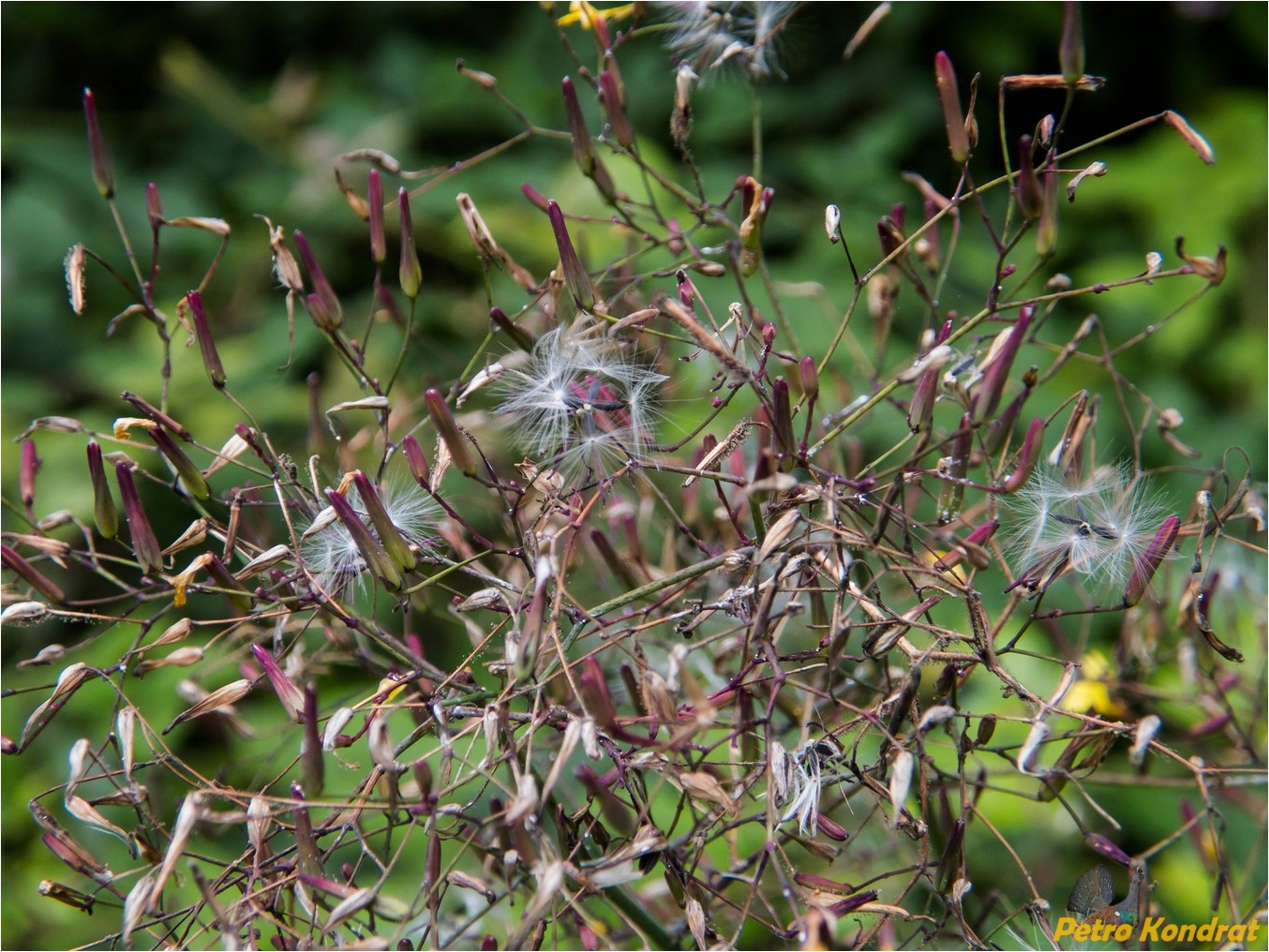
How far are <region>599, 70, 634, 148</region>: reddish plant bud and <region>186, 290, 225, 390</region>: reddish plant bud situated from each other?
0.93ft

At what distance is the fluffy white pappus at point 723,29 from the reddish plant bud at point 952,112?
16 cm

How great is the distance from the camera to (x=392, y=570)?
529mm

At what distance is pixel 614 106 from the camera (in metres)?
0.66

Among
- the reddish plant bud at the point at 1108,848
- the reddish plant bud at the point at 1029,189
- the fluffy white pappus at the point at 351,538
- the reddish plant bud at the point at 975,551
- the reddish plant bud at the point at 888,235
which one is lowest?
the reddish plant bud at the point at 1108,848

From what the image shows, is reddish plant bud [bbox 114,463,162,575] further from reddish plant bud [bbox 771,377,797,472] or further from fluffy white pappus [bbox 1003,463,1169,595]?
fluffy white pappus [bbox 1003,463,1169,595]

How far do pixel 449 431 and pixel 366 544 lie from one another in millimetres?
71

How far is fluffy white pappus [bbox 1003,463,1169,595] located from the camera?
569 millimetres

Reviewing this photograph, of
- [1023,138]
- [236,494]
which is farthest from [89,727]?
[1023,138]

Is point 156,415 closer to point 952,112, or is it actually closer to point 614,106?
point 614,106

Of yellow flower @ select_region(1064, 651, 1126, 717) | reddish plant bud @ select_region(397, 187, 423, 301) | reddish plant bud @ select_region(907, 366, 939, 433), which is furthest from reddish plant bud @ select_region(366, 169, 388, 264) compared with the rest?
yellow flower @ select_region(1064, 651, 1126, 717)

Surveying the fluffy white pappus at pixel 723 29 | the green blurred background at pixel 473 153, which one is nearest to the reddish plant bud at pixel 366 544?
the fluffy white pappus at pixel 723 29

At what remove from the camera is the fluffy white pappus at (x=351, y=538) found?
1.92 ft

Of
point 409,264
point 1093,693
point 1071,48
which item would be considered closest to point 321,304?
point 409,264

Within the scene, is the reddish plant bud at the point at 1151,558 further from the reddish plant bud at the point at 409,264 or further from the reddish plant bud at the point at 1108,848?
the reddish plant bud at the point at 409,264
